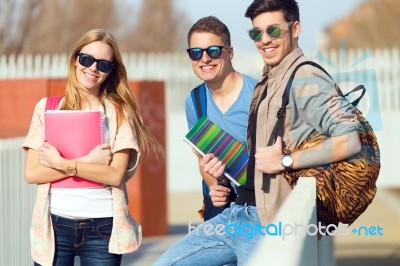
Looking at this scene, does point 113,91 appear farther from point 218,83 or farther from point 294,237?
point 294,237

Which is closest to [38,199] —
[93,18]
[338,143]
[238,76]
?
[238,76]

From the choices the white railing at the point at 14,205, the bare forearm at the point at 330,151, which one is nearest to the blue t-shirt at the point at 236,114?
the bare forearm at the point at 330,151

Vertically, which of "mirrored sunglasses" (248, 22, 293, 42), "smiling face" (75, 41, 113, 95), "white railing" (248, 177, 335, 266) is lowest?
"white railing" (248, 177, 335, 266)

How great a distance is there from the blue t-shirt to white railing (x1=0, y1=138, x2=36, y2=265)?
8.73ft

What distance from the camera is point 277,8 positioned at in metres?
5.15

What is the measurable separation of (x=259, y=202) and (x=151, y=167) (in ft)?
29.6

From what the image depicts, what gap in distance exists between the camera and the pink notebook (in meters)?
5.55

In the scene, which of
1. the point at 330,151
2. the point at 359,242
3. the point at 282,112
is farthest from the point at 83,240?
the point at 359,242

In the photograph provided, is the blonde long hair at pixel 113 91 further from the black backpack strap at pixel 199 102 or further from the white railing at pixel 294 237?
the white railing at pixel 294 237

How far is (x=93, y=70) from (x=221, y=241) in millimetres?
1073

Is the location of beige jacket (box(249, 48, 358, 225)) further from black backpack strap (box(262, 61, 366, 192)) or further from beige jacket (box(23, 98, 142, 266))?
beige jacket (box(23, 98, 142, 266))

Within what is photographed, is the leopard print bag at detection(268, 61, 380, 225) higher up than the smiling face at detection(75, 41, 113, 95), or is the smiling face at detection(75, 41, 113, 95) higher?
the smiling face at detection(75, 41, 113, 95)

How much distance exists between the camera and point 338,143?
15.6ft

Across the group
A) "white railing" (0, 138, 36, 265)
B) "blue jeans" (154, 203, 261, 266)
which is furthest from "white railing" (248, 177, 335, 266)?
"white railing" (0, 138, 36, 265)
